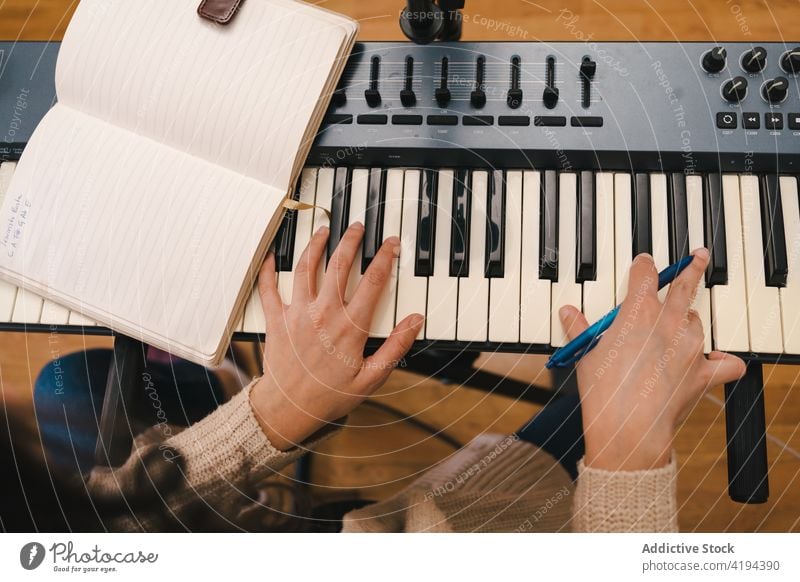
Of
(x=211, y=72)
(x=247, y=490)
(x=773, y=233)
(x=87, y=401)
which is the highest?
(x=211, y=72)

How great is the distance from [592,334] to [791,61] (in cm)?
45

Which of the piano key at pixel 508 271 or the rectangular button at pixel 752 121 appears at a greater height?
the rectangular button at pixel 752 121

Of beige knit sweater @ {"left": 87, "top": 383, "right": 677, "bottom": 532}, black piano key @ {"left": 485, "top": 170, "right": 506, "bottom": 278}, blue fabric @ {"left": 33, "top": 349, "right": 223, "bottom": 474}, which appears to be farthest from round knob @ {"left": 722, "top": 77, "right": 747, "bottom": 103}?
blue fabric @ {"left": 33, "top": 349, "right": 223, "bottom": 474}

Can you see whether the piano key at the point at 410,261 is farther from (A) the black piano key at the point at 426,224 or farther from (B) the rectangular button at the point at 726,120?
(B) the rectangular button at the point at 726,120

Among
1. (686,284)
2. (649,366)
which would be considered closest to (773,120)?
(686,284)

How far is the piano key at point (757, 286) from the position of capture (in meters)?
0.76

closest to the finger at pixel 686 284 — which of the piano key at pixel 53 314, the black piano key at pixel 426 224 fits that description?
the black piano key at pixel 426 224

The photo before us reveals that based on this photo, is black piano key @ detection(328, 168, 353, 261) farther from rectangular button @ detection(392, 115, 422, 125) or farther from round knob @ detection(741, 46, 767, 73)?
round knob @ detection(741, 46, 767, 73)

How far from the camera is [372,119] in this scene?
811mm

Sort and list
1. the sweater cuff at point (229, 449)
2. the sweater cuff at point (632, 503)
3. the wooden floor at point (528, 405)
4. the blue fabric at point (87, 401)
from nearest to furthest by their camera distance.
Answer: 1. the sweater cuff at point (632, 503)
2. the sweater cuff at point (229, 449)
3. the blue fabric at point (87, 401)
4. the wooden floor at point (528, 405)

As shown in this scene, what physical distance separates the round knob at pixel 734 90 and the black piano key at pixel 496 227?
0.31 metres

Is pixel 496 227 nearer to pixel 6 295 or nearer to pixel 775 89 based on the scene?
pixel 775 89

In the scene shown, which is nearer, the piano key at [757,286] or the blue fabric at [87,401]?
the piano key at [757,286]

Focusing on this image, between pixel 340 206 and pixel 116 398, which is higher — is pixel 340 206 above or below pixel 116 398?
above
